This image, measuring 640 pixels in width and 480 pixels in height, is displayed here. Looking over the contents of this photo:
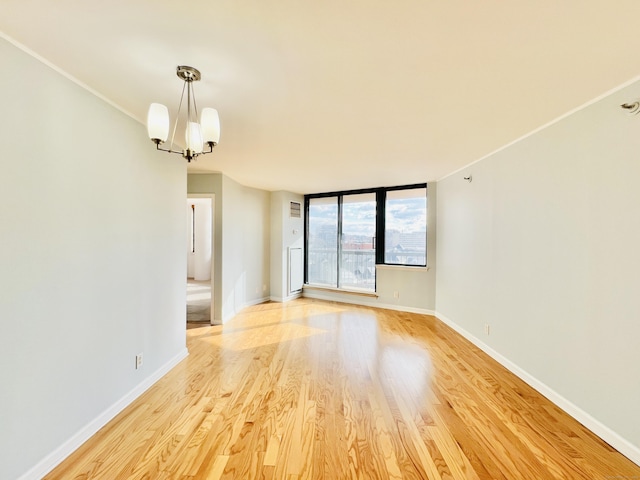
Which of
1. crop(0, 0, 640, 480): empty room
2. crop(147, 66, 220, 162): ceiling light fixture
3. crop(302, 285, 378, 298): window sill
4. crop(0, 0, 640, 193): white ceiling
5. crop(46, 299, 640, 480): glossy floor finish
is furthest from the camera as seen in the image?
crop(302, 285, 378, 298): window sill

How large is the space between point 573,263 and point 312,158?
8.66ft

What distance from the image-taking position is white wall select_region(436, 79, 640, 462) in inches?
66.1

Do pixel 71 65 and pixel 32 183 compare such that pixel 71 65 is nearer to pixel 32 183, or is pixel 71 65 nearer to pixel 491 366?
pixel 32 183

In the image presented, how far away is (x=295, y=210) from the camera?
5.86m

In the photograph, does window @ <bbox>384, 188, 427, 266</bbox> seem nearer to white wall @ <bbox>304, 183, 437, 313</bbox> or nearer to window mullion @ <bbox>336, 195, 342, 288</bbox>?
white wall @ <bbox>304, 183, 437, 313</bbox>

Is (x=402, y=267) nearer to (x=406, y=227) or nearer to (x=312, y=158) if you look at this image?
(x=406, y=227)

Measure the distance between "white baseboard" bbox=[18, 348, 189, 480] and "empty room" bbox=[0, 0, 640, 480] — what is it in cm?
1

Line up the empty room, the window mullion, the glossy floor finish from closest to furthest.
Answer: the empty room → the glossy floor finish → the window mullion

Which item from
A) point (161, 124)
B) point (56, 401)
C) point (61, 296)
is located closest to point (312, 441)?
point (56, 401)

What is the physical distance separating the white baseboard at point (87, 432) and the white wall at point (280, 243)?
119 inches

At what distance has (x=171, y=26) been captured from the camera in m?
1.24

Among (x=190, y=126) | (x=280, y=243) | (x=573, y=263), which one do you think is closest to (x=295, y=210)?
(x=280, y=243)

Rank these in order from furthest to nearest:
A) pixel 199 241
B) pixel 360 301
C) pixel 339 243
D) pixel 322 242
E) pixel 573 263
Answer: pixel 199 241
pixel 322 242
pixel 339 243
pixel 360 301
pixel 573 263

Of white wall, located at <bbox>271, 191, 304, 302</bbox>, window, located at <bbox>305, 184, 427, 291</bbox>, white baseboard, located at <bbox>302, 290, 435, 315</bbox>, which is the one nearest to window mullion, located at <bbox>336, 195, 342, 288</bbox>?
window, located at <bbox>305, 184, 427, 291</bbox>
